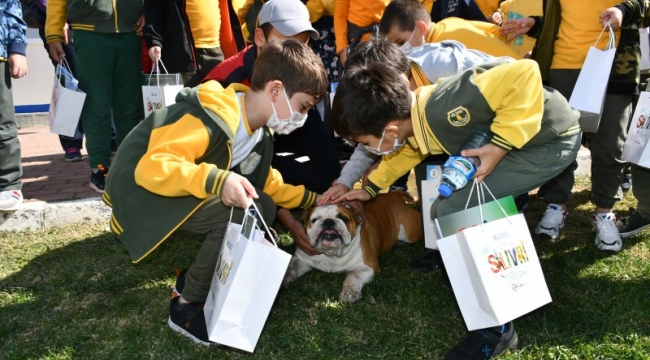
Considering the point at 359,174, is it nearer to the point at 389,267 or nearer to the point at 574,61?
the point at 389,267

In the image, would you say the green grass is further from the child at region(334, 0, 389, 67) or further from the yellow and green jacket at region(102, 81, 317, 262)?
the child at region(334, 0, 389, 67)

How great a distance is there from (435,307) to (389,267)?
0.66m

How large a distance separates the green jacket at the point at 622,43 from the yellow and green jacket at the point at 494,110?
885 millimetres

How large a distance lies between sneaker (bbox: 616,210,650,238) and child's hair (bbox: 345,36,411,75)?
188cm

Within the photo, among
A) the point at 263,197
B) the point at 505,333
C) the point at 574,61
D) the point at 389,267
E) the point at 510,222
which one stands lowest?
the point at 389,267

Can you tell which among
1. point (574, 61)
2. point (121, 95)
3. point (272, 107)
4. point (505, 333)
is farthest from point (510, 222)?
point (121, 95)

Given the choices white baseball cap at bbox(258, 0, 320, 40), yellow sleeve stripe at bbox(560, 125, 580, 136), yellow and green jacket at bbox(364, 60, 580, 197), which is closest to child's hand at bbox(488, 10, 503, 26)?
white baseball cap at bbox(258, 0, 320, 40)

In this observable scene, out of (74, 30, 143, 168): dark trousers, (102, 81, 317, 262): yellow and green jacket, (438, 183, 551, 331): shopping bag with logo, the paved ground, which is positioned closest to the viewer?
(438, 183, 551, 331): shopping bag with logo

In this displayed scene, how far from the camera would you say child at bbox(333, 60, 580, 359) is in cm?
263

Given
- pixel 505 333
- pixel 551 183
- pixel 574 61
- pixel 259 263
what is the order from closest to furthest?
pixel 259 263 < pixel 505 333 < pixel 574 61 < pixel 551 183

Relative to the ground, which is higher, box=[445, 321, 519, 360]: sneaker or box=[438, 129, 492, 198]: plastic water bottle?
box=[438, 129, 492, 198]: plastic water bottle

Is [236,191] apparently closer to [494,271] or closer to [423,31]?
[494,271]

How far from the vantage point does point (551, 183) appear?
412cm

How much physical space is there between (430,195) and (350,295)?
739 mm
